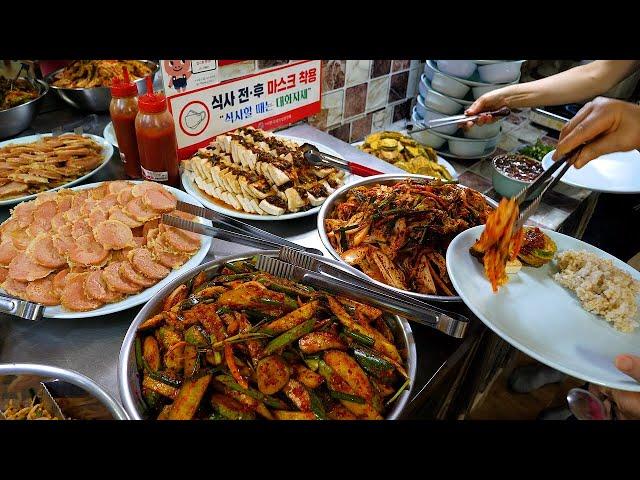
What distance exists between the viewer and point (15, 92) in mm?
3168

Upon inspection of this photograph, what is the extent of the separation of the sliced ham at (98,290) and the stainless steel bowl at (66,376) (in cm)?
39

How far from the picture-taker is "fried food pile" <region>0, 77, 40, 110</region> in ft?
10.1

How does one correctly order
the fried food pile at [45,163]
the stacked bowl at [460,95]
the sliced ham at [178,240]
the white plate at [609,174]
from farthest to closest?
the stacked bowl at [460,95], the white plate at [609,174], the fried food pile at [45,163], the sliced ham at [178,240]

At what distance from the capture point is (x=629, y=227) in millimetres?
4234

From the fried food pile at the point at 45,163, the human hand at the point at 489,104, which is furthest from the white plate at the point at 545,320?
the fried food pile at the point at 45,163

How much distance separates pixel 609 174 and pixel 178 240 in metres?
3.18

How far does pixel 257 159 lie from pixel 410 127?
231cm

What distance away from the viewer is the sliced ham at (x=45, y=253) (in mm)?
1848

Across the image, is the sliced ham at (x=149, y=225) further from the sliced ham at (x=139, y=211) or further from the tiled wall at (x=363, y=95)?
the tiled wall at (x=363, y=95)

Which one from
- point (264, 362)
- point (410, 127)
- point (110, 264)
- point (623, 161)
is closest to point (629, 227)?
point (623, 161)

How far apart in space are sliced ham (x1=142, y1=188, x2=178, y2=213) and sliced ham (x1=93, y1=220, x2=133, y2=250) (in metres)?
0.18

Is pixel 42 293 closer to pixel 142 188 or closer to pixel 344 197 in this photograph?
pixel 142 188

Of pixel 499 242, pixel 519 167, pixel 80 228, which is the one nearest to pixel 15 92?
pixel 80 228

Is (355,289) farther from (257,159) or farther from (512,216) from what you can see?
(257,159)
